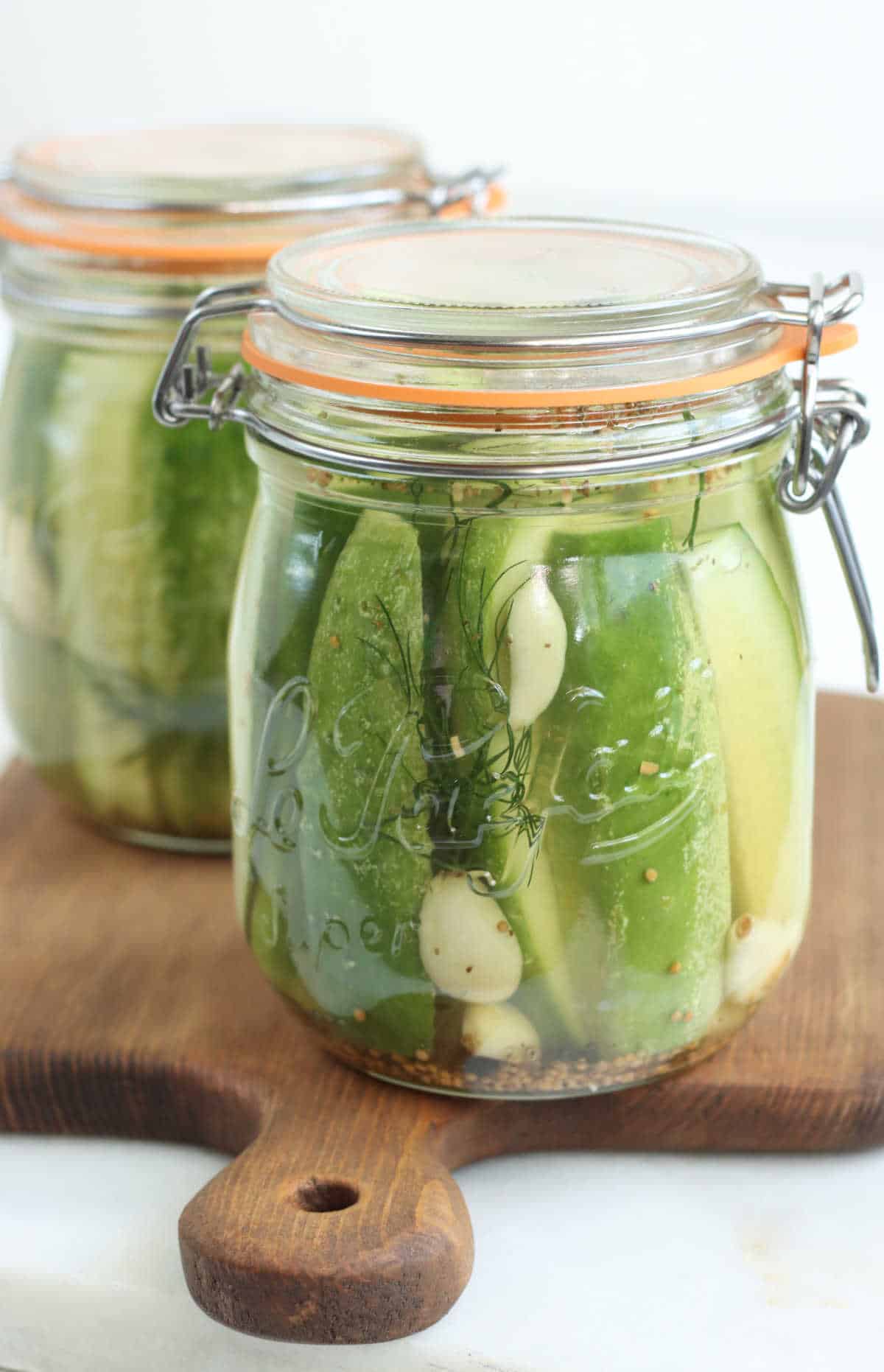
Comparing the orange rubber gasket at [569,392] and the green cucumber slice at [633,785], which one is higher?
the orange rubber gasket at [569,392]

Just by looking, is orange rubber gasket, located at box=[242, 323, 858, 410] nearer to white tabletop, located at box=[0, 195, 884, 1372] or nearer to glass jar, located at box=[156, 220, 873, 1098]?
glass jar, located at box=[156, 220, 873, 1098]

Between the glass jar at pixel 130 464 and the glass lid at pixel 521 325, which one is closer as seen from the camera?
the glass lid at pixel 521 325

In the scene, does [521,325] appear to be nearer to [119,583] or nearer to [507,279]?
[507,279]

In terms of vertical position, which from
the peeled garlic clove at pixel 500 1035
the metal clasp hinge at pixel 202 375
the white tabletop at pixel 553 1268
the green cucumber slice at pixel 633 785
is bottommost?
the white tabletop at pixel 553 1268

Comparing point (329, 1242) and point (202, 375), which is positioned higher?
point (202, 375)

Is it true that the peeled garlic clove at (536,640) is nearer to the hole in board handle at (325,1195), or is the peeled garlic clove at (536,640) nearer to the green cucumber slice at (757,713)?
the green cucumber slice at (757,713)

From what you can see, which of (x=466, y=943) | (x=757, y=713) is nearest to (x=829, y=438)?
(x=757, y=713)

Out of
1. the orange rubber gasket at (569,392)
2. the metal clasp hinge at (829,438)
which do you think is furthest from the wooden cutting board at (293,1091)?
the orange rubber gasket at (569,392)
